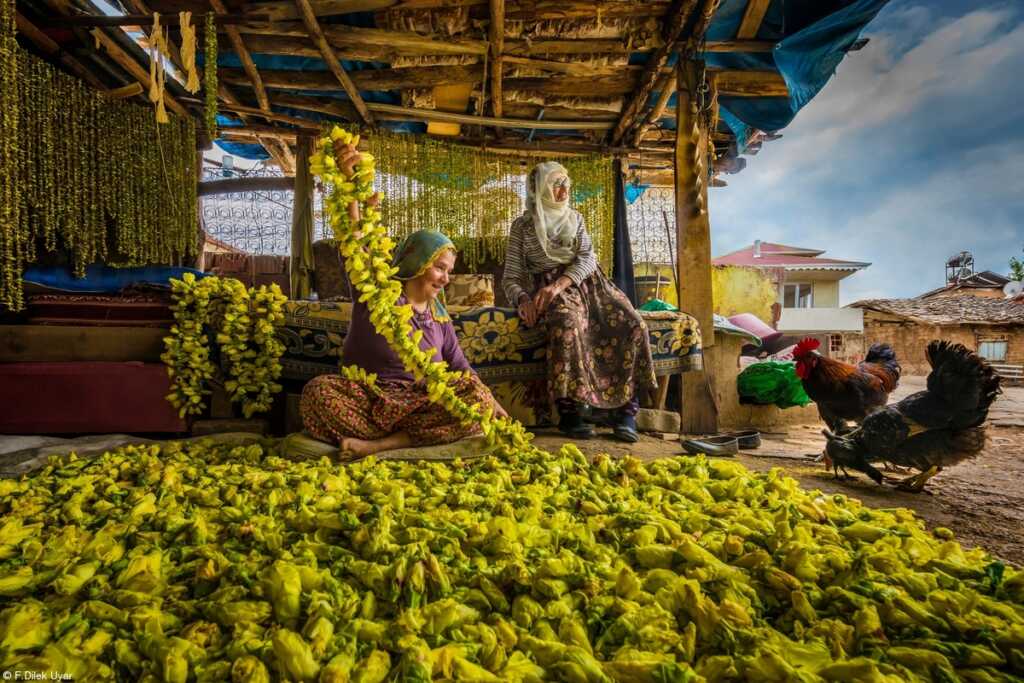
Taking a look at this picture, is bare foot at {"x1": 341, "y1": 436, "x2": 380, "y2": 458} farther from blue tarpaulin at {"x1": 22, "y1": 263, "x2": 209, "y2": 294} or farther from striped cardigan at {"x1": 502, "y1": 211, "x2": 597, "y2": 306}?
blue tarpaulin at {"x1": 22, "y1": 263, "x2": 209, "y2": 294}

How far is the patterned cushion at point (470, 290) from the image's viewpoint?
18.4 feet

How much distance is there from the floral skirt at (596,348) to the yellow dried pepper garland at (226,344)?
1891 mm

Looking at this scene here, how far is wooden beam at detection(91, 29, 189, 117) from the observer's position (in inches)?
142

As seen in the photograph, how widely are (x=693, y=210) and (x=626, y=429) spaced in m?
1.89

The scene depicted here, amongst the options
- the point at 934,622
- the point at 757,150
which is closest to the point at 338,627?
the point at 934,622

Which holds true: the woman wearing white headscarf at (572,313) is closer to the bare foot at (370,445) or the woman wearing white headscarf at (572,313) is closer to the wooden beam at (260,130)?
the bare foot at (370,445)

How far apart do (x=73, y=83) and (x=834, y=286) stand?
74.4 feet

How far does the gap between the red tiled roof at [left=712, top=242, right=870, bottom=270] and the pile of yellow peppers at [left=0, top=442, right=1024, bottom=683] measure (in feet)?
59.2

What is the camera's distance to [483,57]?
423 centimetres

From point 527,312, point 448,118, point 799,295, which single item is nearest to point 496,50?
point 448,118

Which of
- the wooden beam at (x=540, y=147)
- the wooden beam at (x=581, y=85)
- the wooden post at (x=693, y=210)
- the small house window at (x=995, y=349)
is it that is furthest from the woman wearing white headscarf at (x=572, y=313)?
the small house window at (x=995, y=349)

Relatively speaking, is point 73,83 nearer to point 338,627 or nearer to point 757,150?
point 338,627

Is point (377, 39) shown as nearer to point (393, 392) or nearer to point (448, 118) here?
point (448, 118)

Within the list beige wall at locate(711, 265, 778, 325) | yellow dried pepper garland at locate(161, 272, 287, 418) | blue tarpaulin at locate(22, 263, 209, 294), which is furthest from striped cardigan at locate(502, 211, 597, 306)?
beige wall at locate(711, 265, 778, 325)
